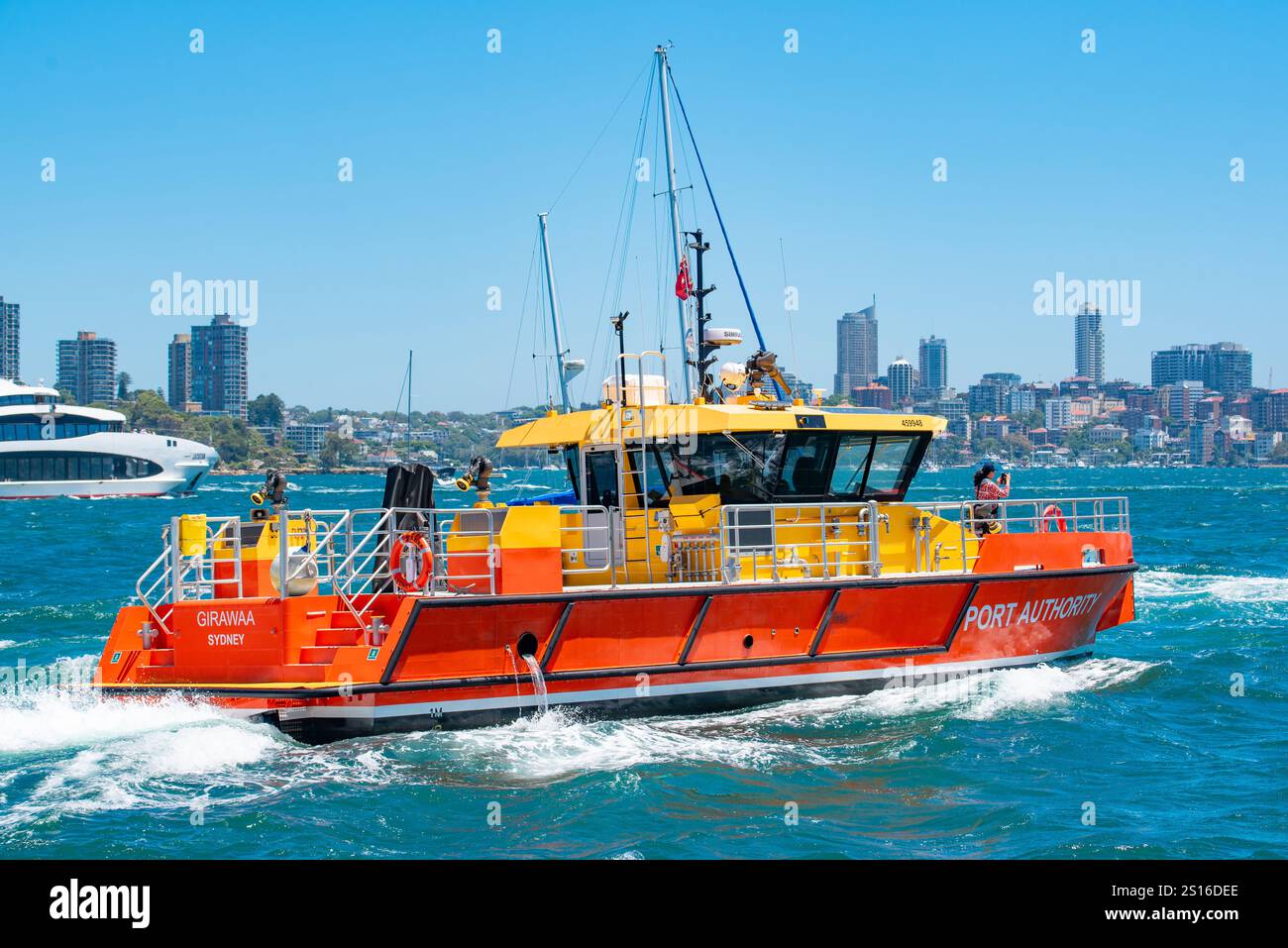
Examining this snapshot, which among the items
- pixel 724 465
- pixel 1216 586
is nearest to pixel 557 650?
pixel 724 465

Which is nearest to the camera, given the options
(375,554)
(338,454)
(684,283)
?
(375,554)

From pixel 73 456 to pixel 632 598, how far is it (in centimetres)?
8559

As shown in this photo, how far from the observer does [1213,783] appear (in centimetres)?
1020

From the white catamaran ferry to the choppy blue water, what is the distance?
81263mm

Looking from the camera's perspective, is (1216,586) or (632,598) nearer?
(632,598)

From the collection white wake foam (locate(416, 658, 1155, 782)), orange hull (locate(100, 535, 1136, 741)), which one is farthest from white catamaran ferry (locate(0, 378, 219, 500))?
white wake foam (locate(416, 658, 1155, 782))

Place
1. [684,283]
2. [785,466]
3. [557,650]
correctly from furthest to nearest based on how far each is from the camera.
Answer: [684,283] → [785,466] → [557,650]

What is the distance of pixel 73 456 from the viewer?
87.8 meters

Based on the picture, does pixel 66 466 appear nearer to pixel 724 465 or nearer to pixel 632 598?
pixel 724 465

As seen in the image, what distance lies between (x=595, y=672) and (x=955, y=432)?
15300cm

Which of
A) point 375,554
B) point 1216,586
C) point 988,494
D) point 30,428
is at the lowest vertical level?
point 1216,586

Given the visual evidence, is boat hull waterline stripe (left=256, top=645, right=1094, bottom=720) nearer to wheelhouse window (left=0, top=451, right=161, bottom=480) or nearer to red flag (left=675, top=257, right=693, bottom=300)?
red flag (left=675, top=257, right=693, bottom=300)

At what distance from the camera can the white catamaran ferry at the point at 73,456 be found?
8750 centimetres

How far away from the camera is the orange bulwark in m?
11.2
